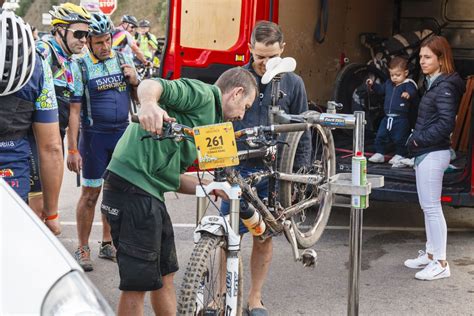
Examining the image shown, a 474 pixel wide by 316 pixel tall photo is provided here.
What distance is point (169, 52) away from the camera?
7496 mm

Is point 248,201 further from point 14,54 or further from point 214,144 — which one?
point 14,54

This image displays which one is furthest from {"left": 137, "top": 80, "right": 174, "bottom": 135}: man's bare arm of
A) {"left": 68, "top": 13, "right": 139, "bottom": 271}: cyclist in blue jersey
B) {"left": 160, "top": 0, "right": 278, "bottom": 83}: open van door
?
→ {"left": 160, "top": 0, "right": 278, "bottom": 83}: open van door

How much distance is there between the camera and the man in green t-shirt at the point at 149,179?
3.85 m

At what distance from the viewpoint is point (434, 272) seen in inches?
235

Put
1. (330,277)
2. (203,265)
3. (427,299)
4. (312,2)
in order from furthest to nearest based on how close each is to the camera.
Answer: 1. (312,2)
2. (330,277)
3. (427,299)
4. (203,265)

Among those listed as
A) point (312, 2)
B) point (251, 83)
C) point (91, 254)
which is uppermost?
point (312, 2)

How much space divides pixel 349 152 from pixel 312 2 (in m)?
1.66

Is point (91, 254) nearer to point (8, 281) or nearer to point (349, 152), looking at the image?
point (349, 152)

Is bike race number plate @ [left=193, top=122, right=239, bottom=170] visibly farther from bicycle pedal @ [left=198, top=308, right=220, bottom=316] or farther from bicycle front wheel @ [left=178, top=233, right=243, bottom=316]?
bicycle pedal @ [left=198, top=308, right=220, bottom=316]

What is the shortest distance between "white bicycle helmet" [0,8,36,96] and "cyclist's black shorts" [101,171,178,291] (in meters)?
0.62

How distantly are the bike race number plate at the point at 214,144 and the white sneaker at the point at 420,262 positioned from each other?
3019 mm

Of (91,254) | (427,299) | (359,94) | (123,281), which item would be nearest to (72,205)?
(91,254)

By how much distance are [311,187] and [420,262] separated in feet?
4.61

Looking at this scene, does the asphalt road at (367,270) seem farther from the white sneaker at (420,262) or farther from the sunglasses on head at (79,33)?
the sunglasses on head at (79,33)
